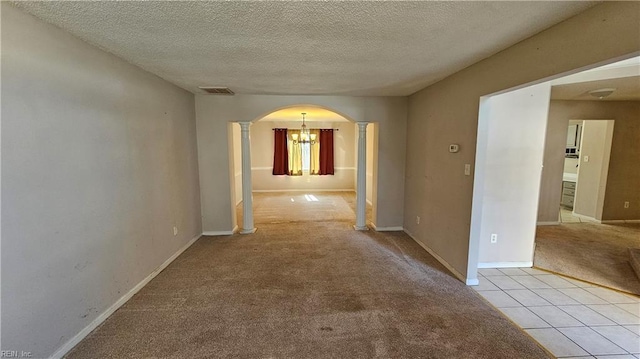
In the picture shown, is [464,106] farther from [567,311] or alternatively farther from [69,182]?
[69,182]

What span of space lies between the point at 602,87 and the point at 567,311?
3243 millimetres

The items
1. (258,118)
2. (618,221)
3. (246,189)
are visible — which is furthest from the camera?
(618,221)

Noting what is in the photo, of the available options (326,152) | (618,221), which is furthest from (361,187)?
(618,221)

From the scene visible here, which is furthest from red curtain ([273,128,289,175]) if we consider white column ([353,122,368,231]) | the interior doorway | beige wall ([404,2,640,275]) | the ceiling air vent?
the interior doorway

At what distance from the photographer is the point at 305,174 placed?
8.79 metres

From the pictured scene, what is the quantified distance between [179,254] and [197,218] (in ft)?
2.50

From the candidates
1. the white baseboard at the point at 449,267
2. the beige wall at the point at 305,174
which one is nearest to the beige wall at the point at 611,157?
the white baseboard at the point at 449,267

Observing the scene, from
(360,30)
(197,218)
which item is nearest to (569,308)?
(360,30)

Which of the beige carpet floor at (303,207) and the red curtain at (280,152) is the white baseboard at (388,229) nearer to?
the beige carpet floor at (303,207)

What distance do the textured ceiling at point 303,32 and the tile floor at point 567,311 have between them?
2.30 m

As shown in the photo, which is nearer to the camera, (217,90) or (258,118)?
(217,90)

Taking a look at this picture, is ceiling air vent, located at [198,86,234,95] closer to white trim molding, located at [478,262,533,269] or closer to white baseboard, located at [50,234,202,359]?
white baseboard, located at [50,234,202,359]

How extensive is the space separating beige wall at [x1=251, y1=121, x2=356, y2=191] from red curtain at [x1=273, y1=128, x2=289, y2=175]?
0.17 metres

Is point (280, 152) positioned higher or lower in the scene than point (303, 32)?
lower
